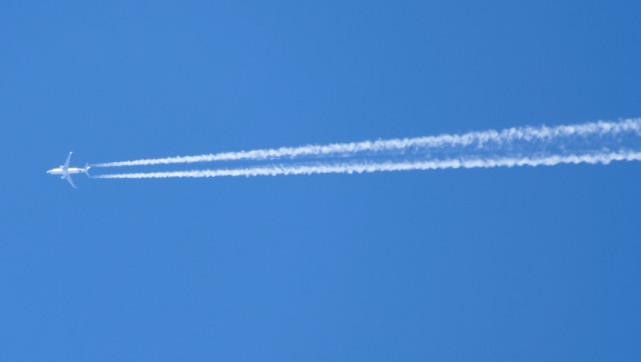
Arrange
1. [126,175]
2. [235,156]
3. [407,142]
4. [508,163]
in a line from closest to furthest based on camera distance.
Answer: [508,163]
[407,142]
[235,156]
[126,175]

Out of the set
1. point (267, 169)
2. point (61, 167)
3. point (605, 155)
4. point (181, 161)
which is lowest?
point (605, 155)

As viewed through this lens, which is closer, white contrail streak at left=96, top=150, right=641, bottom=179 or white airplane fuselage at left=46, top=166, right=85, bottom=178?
white contrail streak at left=96, top=150, right=641, bottom=179

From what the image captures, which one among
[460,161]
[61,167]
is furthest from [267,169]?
[61,167]

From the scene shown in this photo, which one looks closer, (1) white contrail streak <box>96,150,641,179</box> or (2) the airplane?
(1) white contrail streak <box>96,150,641,179</box>

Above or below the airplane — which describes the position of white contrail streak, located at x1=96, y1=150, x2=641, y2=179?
below

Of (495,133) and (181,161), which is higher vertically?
(181,161)

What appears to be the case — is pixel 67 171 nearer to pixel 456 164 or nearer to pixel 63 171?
pixel 63 171

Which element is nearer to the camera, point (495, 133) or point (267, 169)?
point (495, 133)

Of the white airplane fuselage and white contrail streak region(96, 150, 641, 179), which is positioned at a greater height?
the white airplane fuselage

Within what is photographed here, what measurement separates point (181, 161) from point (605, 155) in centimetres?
1928

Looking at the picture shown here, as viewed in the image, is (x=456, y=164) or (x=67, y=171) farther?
(x=67, y=171)

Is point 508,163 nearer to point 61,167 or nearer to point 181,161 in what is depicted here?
point 181,161

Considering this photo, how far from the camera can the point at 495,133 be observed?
27.7 meters

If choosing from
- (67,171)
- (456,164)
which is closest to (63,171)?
(67,171)
